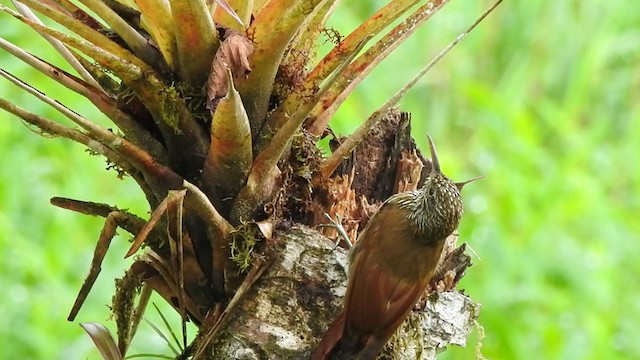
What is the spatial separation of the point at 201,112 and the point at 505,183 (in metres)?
2.68

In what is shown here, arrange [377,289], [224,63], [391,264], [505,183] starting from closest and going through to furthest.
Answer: [224,63] → [377,289] → [391,264] → [505,183]

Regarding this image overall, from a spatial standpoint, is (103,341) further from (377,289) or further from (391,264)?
(391,264)

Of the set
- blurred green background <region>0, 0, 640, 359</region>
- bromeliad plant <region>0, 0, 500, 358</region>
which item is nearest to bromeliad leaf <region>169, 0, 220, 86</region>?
bromeliad plant <region>0, 0, 500, 358</region>

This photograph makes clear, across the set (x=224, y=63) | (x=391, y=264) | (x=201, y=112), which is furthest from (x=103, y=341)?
(x=391, y=264)

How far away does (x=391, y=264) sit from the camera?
2590mm

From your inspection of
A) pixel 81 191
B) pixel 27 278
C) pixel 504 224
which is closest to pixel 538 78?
pixel 504 224

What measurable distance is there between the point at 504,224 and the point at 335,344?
2554mm

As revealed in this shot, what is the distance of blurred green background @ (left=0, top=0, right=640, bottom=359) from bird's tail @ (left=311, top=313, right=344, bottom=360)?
1.83 metres

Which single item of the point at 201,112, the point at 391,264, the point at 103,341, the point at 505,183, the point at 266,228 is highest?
the point at 505,183

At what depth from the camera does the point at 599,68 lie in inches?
241

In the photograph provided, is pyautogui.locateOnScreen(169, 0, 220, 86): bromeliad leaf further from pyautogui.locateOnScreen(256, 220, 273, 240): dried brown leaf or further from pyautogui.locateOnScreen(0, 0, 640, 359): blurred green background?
pyautogui.locateOnScreen(0, 0, 640, 359): blurred green background

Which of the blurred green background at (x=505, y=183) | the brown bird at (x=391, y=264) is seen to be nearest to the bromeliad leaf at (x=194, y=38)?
the brown bird at (x=391, y=264)

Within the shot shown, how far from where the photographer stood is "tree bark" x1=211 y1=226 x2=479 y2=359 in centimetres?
182

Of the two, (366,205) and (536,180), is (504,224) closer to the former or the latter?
(536,180)
